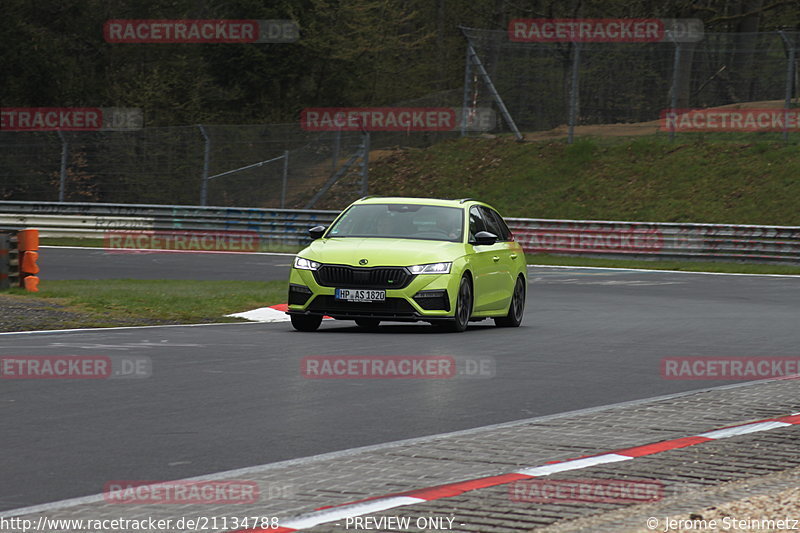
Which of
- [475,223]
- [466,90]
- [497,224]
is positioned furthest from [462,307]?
[466,90]

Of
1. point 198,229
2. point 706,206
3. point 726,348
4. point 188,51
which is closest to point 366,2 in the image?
point 188,51

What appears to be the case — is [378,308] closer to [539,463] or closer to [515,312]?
[515,312]

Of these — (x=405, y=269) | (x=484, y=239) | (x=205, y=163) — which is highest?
(x=205, y=163)

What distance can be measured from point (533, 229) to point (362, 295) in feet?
69.6

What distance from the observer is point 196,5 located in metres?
59.0

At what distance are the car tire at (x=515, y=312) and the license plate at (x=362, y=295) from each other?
2.53 m

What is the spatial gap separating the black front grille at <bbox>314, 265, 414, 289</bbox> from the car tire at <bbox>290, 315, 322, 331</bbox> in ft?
2.16

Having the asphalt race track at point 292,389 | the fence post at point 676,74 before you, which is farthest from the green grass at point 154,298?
the fence post at point 676,74

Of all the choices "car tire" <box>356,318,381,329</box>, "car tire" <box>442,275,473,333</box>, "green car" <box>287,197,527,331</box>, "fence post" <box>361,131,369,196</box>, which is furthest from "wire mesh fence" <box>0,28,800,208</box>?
"car tire" <box>442,275,473,333</box>

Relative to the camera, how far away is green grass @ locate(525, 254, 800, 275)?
3158cm

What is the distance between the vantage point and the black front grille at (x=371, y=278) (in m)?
15.2

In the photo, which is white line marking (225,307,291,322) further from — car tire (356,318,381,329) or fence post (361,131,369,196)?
fence post (361,131,369,196)

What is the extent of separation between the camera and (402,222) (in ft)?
54.6

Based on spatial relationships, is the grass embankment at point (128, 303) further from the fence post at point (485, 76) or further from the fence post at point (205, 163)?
the fence post at point (485, 76)
